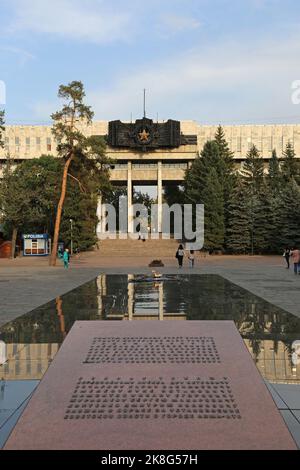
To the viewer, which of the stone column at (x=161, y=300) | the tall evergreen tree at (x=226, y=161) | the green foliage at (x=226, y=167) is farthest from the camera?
the tall evergreen tree at (x=226, y=161)

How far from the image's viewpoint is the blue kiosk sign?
2007 inches

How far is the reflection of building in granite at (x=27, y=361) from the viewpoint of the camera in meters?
6.09

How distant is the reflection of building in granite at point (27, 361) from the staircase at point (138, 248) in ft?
138

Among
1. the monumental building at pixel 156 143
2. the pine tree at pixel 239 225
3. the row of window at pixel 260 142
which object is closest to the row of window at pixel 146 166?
the monumental building at pixel 156 143

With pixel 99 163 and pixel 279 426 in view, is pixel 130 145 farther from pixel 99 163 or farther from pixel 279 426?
pixel 279 426

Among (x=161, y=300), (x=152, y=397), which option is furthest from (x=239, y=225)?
(x=152, y=397)

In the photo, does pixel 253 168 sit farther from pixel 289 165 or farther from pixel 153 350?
pixel 153 350

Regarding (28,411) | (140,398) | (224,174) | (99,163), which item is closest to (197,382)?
(140,398)

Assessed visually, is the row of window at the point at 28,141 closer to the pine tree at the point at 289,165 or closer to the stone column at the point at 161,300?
the pine tree at the point at 289,165

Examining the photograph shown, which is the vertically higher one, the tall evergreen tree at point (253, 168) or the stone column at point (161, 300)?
the tall evergreen tree at point (253, 168)

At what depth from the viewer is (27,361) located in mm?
6789

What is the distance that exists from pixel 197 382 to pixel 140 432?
2.42 feet

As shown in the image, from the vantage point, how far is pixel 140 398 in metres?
3.26

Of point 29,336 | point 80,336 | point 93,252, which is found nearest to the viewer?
point 80,336
